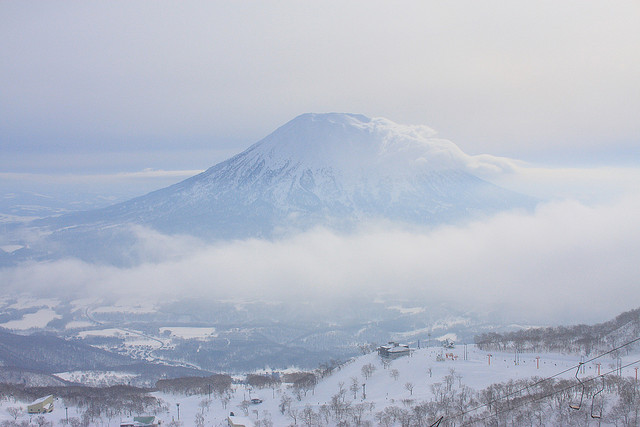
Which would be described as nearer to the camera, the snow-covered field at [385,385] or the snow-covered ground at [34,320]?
the snow-covered field at [385,385]

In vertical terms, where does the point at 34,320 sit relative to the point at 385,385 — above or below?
above

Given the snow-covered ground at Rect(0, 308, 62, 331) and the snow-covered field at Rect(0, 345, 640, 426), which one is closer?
the snow-covered field at Rect(0, 345, 640, 426)

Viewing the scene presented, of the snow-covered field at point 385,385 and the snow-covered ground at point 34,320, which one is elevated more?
the snow-covered ground at point 34,320

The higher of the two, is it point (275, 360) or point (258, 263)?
point (258, 263)

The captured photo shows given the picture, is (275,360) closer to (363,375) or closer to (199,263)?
(363,375)

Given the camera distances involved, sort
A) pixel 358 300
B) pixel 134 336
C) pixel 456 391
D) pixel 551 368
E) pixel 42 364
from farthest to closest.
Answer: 1. pixel 358 300
2. pixel 134 336
3. pixel 42 364
4. pixel 551 368
5. pixel 456 391

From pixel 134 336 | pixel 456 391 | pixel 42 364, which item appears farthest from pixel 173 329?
pixel 456 391

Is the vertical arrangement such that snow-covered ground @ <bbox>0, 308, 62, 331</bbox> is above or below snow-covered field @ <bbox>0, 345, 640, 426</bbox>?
above

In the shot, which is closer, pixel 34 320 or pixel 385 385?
pixel 385 385
